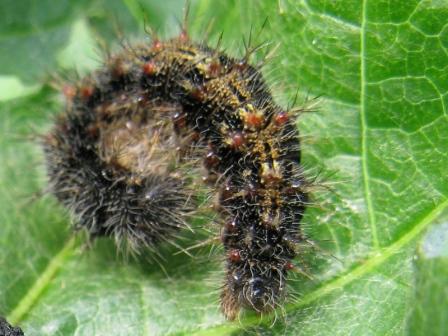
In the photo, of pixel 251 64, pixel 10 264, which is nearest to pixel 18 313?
pixel 10 264

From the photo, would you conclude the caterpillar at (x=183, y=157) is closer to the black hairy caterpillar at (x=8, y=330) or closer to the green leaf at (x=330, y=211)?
the green leaf at (x=330, y=211)

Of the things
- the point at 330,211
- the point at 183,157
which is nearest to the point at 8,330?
the point at 183,157

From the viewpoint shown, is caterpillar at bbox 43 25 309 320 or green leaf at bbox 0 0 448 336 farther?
caterpillar at bbox 43 25 309 320

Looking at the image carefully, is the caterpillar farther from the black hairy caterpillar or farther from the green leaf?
the black hairy caterpillar

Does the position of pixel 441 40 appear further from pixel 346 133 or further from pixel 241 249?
pixel 241 249

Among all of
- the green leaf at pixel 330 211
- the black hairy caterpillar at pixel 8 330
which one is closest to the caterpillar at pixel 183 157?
the green leaf at pixel 330 211

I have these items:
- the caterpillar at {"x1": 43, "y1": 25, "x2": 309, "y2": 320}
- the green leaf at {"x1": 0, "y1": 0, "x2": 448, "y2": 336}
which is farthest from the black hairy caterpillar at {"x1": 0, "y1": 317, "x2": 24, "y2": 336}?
the caterpillar at {"x1": 43, "y1": 25, "x2": 309, "y2": 320}
